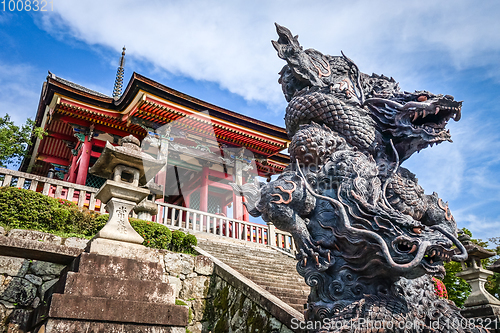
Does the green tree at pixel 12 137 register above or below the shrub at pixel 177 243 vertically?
above

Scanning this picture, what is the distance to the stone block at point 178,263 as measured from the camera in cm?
578

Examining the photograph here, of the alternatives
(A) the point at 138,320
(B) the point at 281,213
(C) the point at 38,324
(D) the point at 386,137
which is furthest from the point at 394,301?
(C) the point at 38,324

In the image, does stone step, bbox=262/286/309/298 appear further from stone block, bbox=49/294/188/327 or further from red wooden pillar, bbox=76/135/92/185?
red wooden pillar, bbox=76/135/92/185

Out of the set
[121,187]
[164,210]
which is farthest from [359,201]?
[164,210]

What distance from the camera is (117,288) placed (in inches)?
138

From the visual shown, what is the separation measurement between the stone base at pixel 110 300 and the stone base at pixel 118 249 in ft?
0.58

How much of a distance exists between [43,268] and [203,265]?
2494 mm

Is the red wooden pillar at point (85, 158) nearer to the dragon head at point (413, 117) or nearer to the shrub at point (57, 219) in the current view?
the shrub at point (57, 219)

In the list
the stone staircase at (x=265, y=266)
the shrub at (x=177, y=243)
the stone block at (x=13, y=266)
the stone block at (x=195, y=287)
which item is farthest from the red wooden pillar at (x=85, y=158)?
the stone block at (x=195, y=287)

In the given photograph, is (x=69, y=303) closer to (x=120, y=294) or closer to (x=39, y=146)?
(x=120, y=294)

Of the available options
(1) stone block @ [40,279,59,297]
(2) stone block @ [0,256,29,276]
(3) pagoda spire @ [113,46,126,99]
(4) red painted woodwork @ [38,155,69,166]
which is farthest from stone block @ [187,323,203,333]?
(3) pagoda spire @ [113,46,126,99]

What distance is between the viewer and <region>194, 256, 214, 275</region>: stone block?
595cm

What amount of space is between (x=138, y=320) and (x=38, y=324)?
3.25ft

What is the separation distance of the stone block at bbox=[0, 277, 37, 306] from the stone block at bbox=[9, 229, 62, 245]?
25.8 inches
